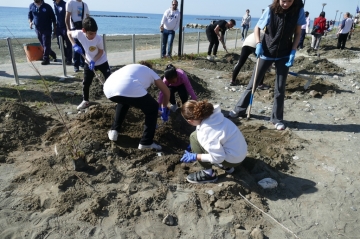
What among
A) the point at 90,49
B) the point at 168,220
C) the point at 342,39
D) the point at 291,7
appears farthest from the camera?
the point at 342,39

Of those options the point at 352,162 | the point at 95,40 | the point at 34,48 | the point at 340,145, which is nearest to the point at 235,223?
the point at 352,162

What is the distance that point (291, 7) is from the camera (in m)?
3.84

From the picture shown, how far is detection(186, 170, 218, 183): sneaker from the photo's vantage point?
3010 mm

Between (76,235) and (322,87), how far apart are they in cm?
606

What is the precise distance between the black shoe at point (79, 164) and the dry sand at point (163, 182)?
6 centimetres

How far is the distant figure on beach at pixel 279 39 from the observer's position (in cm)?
391

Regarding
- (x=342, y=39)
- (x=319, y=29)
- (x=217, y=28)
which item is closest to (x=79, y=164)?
(x=217, y=28)

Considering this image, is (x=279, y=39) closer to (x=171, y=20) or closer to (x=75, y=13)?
(x=75, y=13)

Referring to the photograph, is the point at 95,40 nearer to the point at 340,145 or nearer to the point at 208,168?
the point at 208,168

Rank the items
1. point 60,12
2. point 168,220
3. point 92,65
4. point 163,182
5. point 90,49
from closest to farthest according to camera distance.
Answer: point 168,220 < point 163,182 < point 92,65 < point 90,49 < point 60,12

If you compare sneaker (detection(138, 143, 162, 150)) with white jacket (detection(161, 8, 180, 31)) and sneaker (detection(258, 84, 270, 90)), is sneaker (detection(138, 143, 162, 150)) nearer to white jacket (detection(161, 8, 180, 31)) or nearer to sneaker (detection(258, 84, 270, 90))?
sneaker (detection(258, 84, 270, 90))

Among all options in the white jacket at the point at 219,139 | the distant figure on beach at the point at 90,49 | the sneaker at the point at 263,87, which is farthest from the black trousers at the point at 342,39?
the white jacket at the point at 219,139

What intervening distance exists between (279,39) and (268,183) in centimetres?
218

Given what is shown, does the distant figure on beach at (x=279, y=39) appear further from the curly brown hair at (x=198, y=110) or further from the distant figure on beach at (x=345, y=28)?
the distant figure on beach at (x=345, y=28)
